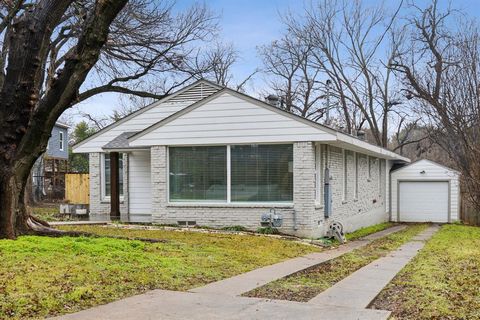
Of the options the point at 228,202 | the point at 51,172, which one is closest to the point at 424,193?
the point at 228,202

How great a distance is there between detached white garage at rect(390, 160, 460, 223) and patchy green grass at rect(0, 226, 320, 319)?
1592cm

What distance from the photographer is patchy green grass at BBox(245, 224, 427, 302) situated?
23.4 feet

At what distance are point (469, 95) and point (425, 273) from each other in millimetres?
9213

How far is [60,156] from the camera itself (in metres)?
41.2

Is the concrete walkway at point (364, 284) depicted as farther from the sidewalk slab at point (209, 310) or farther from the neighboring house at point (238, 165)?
the neighboring house at point (238, 165)

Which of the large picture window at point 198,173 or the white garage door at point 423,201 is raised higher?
the large picture window at point 198,173

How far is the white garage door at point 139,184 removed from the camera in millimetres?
17953

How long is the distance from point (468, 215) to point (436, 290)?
67.4 ft

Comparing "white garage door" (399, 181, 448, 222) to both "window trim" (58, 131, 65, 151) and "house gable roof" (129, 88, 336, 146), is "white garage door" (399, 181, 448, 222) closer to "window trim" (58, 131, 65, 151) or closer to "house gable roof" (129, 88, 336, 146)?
"house gable roof" (129, 88, 336, 146)

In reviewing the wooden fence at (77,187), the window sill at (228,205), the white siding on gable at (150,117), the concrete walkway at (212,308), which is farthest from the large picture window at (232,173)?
the wooden fence at (77,187)

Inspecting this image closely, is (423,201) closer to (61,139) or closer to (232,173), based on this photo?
(232,173)

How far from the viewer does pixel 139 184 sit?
18047 mm

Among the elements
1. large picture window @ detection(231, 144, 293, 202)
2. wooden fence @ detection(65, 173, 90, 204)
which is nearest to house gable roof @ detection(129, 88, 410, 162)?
large picture window @ detection(231, 144, 293, 202)

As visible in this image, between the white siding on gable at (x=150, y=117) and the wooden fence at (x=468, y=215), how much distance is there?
540 inches
